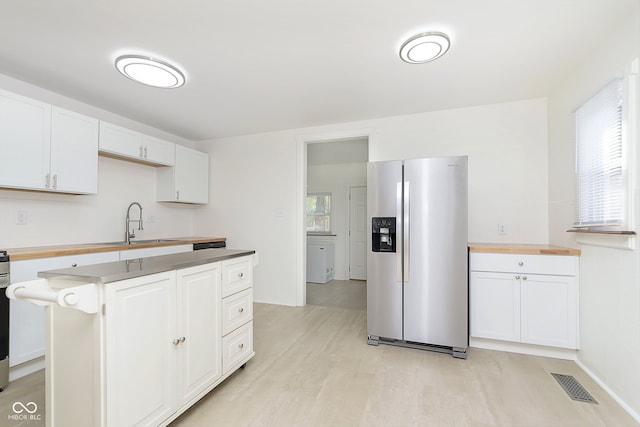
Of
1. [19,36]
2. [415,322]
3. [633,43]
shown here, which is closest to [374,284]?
[415,322]

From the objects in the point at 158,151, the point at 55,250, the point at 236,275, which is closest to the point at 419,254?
the point at 236,275

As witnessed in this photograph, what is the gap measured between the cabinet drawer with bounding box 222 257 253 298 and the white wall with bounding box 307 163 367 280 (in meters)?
3.67

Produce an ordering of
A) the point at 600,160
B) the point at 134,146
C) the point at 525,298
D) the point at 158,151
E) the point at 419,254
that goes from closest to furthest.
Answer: the point at 600,160, the point at 525,298, the point at 419,254, the point at 134,146, the point at 158,151

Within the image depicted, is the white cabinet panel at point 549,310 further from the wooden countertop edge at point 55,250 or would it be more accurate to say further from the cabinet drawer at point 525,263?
the wooden countertop edge at point 55,250

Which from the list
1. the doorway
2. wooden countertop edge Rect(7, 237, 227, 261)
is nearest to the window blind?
the doorway

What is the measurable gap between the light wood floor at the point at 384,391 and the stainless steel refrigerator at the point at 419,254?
0.19m

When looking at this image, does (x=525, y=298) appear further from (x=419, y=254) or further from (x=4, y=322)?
(x=4, y=322)

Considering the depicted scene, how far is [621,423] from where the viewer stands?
1.58 m

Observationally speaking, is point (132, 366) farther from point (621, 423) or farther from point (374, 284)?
point (621, 423)

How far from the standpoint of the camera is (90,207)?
308 centimetres

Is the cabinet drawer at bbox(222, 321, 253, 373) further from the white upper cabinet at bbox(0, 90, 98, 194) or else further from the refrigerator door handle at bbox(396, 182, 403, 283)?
the white upper cabinet at bbox(0, 90, 98, 194)

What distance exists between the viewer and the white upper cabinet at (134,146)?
2922 millimetres

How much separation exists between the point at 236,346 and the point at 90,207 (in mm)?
2398

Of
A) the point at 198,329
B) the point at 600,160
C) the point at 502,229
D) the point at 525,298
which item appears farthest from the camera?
the point at 502,229
